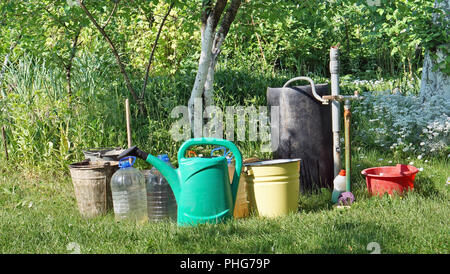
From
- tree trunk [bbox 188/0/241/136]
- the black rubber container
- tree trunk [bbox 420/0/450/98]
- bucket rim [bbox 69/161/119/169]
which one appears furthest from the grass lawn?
tree trunk [bbox 420/0/450/98]

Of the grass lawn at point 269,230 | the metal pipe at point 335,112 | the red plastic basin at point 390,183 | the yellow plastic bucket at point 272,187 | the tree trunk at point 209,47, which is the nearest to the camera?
the grass lawn at point 269,230

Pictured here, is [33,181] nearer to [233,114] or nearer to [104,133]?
[104,133]

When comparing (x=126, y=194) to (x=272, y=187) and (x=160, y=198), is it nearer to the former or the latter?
(x=160, y=198)

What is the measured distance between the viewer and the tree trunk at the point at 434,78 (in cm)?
557

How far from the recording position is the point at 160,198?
12.0ft

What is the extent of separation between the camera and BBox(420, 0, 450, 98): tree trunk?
5566mm

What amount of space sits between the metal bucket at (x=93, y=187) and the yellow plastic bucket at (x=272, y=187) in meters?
1.06

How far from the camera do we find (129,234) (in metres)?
3.21

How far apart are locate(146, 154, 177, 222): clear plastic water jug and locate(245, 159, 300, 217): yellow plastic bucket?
588 millimetres

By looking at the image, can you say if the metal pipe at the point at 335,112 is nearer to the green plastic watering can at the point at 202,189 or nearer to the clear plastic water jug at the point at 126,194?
the green plastic watering can at the point at 202,189

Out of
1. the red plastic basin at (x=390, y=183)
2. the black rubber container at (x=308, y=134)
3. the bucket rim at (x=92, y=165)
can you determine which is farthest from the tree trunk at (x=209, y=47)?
the red plastic basin at (x=390, y=183)

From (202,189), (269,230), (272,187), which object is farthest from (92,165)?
(269,230)

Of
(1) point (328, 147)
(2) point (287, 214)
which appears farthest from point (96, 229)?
(1) point (328, 147)

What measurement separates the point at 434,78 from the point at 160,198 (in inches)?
144
